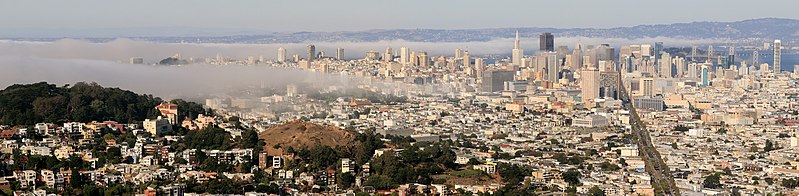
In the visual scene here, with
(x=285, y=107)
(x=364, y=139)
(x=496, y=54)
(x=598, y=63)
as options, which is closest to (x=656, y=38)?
(x=496, y=54)

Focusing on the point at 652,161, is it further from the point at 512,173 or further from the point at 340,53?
the point at 340,53

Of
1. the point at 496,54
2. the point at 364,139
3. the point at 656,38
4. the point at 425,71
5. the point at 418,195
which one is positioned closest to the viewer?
the point at 418,195

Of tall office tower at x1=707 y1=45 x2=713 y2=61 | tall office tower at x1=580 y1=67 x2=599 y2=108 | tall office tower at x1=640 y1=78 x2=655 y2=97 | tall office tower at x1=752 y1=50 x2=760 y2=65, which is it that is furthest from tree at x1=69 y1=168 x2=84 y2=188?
tall office tower at x1=752 y1=50 x2=760 y2=65

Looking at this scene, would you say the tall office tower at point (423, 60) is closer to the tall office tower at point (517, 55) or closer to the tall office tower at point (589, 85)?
the tall office tower at point (517, 55)

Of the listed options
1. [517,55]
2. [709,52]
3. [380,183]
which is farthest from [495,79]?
[380,183]

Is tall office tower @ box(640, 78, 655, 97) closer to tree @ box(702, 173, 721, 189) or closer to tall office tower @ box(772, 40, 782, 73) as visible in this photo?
tall office tower @ box(772, 40, 782, 73)

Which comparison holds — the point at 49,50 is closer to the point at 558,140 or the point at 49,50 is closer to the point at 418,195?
the point at 558,140
